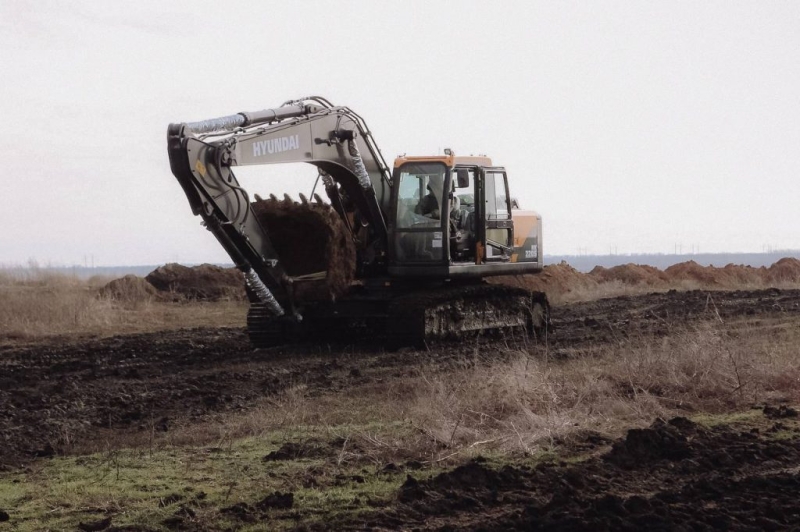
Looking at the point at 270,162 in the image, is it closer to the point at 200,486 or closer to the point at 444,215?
the point at 444,215

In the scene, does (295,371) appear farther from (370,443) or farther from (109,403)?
(370,443)

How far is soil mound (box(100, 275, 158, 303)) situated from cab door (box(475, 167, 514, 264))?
1236 centimetres

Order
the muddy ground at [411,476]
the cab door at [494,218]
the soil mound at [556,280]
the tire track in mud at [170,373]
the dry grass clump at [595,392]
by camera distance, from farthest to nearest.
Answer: the soil mound at [556,280] < the cab door at [494,218] < the tire track in mud at [170,373] < the dry grass clump at [595,392] < the muddy ground at [411,476]

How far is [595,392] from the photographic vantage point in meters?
10.2

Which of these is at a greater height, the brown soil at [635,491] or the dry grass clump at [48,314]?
the dry grass clump at [48,314]

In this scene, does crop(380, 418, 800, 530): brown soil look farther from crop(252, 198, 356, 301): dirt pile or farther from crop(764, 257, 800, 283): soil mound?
crop(764, 257, 800, 283): soil mound

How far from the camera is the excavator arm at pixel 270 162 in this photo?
43.5 ft

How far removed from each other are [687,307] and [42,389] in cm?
1525

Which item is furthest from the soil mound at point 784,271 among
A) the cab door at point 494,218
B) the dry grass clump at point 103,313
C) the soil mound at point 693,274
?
the cab door at point 494,218

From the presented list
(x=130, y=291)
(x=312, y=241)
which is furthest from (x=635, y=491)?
(x=130, y=291)

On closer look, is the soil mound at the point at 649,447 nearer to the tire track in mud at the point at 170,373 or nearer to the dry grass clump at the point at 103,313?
the tire track in mud at the point at 170,373

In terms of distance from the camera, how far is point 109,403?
11.2m

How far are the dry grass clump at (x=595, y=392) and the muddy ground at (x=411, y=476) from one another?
80 cm

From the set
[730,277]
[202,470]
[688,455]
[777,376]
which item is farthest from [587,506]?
[730,277]
